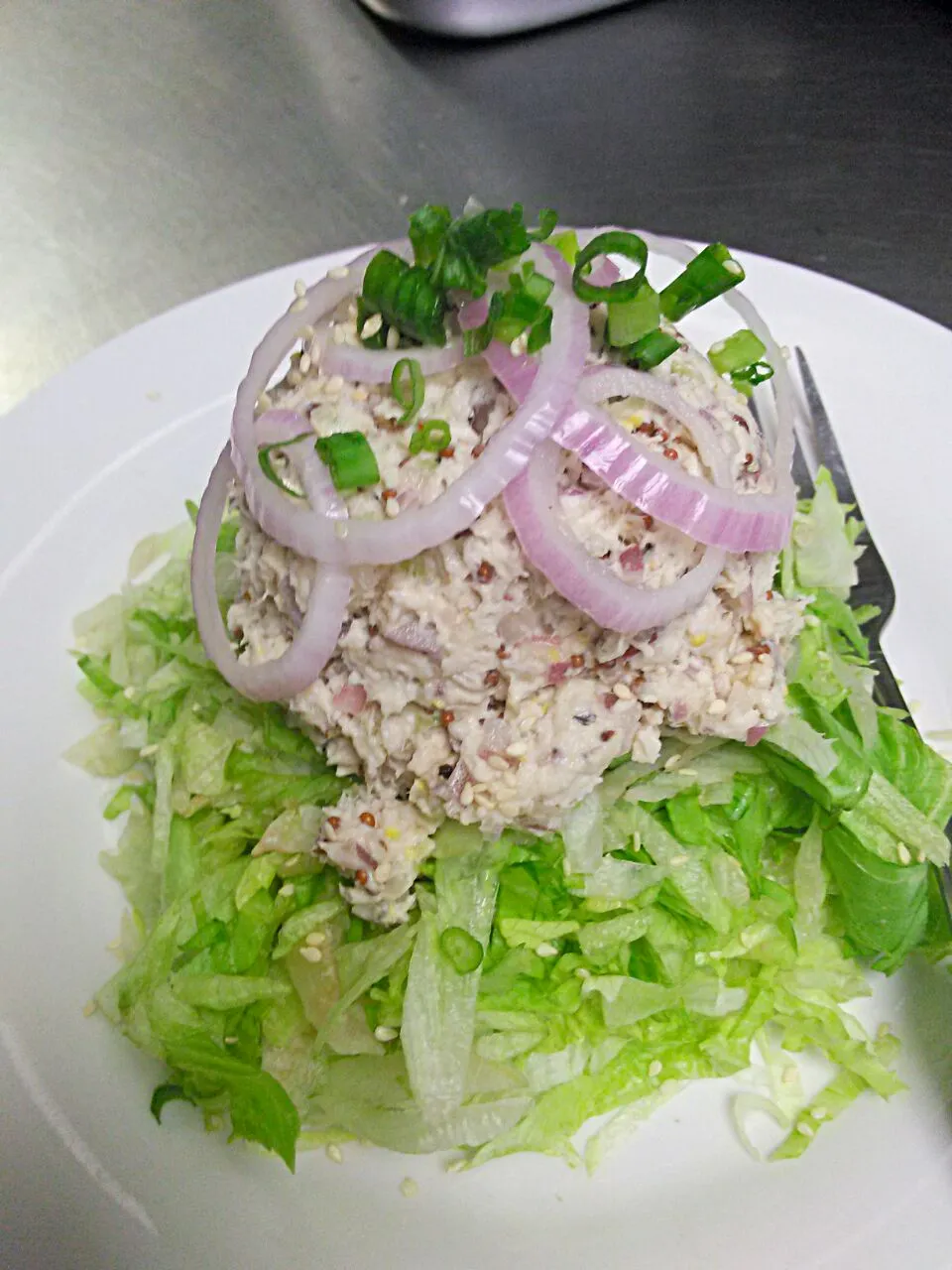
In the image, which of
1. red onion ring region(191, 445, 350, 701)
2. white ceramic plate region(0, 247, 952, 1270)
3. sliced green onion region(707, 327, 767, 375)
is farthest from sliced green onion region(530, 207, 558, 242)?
white ceramic plate region(0, 247, 952, 1270)

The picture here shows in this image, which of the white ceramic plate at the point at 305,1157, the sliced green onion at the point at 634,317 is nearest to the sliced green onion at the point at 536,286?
the sliced green onion at the point at 634,317

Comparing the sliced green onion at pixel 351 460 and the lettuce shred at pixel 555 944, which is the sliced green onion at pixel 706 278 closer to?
the sliced green onion at pixel 351 460

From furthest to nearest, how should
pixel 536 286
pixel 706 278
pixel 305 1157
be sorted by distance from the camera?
1. pixel 305 1157
2. pixel 706 278
3. pixel 536 286

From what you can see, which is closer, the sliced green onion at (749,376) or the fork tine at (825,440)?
the sliced green onion at (749,376)

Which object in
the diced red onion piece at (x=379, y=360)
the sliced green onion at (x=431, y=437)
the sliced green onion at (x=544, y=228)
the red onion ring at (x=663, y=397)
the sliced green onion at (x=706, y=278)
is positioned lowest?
the red onion ring at (x=663, y=397)

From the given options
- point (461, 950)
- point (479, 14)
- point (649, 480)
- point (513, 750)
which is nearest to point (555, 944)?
point (461, 950)

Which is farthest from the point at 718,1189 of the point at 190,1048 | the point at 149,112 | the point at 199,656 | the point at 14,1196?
the point at 149,112

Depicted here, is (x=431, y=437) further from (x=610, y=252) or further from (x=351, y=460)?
(x=610, y=252)

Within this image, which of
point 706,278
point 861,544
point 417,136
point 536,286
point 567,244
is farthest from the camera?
point 417,136
